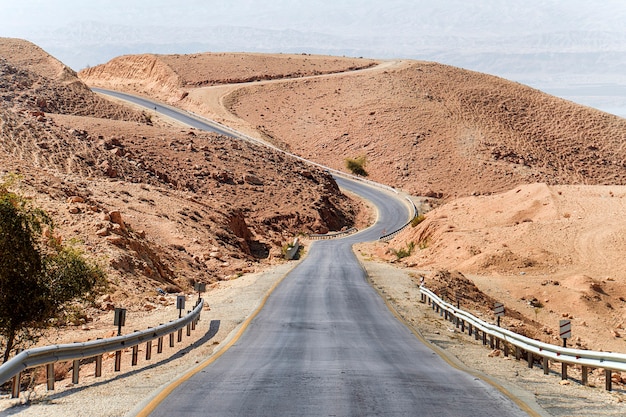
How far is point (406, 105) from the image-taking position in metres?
113

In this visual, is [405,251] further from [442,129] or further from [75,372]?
[442,129]

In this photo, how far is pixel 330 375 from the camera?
13.5 meters

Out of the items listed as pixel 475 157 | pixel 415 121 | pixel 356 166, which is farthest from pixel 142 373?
pixel 415 121

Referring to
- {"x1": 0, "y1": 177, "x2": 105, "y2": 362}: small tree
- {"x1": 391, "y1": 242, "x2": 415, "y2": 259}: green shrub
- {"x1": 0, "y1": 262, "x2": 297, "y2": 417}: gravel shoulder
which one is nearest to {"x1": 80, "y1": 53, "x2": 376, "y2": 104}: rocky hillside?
{"x1": 391, "y1": 242, "x2": 415, "y2": 259}: green shrub

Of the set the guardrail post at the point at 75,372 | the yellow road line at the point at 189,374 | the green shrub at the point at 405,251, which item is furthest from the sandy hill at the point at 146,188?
the guardrail post at the point at 75,372

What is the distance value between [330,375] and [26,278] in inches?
280

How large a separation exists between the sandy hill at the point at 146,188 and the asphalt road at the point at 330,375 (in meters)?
6.40

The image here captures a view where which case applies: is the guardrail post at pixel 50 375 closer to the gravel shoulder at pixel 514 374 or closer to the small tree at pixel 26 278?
the small tree at pixel 26 278

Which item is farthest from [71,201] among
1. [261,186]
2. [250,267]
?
[261,186]

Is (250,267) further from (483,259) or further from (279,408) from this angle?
(279,408)

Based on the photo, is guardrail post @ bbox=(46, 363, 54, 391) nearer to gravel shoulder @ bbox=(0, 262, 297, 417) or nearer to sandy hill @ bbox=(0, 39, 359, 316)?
gravel shoulder @ bbox=(0, 262, 297, 417)

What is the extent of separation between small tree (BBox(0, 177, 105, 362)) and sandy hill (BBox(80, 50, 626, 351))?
17.3m

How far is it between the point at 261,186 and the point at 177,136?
342 inches

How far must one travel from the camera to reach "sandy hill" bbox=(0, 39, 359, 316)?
30922 mm
